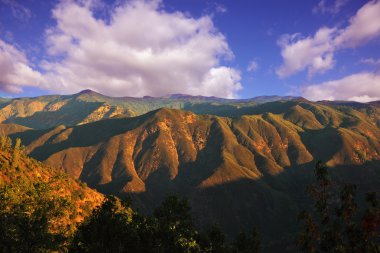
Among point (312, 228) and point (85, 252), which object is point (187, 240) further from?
point (312, 228)

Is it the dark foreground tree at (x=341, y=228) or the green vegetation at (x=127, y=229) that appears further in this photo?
the green vegetation at (x=127, y=229)

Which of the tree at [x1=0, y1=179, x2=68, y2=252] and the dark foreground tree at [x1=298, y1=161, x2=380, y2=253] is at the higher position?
the dark foreground tree at [x1=298, y1=161, x2=380, y2=253]

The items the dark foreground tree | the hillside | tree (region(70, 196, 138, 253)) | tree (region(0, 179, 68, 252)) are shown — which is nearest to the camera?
the dark foreground tree

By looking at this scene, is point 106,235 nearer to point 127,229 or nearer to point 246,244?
point 127,229

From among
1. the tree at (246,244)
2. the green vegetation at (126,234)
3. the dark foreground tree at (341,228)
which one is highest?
the dark foreground tree at (341,228)

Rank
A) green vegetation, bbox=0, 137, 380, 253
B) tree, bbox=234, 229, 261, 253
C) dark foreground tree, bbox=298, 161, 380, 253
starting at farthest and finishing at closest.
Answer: tree, bbox=234, 229, 261, 253, green vegetation, bbox=0, 137, 380, 253, dark foreground tree, bbox=298, 161, 380, 253

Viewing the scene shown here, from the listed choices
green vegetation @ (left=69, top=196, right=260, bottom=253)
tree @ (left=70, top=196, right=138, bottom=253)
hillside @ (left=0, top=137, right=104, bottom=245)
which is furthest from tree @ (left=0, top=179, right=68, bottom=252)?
tree @ (left=70, top=196, right=138, bottom=253)

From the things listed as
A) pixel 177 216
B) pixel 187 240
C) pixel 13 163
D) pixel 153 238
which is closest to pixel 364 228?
pixel 187 240

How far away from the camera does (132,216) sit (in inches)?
2053

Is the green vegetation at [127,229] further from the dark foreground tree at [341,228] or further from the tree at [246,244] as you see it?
the tree at [246,244]

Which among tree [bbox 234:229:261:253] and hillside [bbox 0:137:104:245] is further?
tree [bbox 234:229:261:253]

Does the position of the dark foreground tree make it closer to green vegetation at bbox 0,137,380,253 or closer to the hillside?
green vegetation at bbox 0,137,380,253

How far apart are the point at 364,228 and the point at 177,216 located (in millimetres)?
33778

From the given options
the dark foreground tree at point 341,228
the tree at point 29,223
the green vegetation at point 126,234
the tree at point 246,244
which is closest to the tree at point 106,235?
the green vegetation at point 126,234
